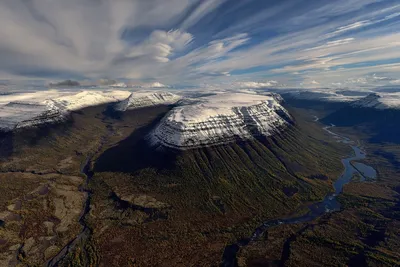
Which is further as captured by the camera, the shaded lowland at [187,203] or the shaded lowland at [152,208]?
the shaded lowland at [187,203]

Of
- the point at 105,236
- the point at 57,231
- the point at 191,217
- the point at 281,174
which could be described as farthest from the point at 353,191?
the point at 57,231

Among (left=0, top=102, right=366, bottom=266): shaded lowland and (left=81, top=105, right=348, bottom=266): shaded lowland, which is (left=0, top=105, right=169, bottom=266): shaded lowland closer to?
(left=0, top=102, right=366, bottom=266): shaded lowland

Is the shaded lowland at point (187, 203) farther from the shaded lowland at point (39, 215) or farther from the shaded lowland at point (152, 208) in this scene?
the shaded lowland at point (39, 215)

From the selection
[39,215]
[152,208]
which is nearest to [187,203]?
[152,208]

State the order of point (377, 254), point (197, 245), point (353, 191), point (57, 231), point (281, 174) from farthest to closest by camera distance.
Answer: point (281, 174)
point (353, 191)
point (57, 231)
point (197, 245)
point (377, 254)

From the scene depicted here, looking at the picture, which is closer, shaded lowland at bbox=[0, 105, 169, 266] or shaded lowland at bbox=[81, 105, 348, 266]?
shaded lowland at bbox=[0, 105, 169, 266]

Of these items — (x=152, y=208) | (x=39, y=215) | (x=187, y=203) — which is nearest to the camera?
(x=39, y=215)

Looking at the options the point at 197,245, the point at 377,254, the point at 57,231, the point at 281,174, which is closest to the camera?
the point at 377,254

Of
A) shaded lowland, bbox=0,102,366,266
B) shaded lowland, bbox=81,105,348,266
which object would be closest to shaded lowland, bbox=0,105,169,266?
shaded lowland, bbox=0,102,366,266

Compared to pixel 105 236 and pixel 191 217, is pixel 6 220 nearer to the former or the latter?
pixel 105 236

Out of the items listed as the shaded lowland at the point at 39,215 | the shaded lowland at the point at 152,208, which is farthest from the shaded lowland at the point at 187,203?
the shaded lowland at the point at 39,215

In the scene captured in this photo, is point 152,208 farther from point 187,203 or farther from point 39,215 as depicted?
point 39,215
